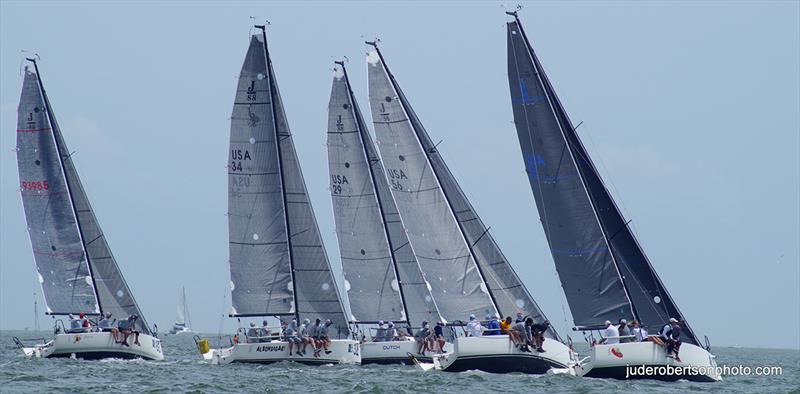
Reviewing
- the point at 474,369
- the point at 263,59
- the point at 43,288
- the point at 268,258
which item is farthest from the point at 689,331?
the point at 43,288

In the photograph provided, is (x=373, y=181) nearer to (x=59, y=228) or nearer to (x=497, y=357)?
(x=59, y=228)

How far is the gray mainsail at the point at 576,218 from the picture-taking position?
3744 cm

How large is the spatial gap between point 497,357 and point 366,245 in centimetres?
1249

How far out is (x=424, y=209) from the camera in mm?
44625

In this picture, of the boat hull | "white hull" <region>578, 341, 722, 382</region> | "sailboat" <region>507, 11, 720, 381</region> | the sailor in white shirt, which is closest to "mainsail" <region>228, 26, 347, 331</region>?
"sailboat" <region>507, 11, 720, 381</region>

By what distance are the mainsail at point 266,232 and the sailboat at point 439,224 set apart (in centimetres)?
337

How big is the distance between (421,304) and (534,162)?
1000 centimetres

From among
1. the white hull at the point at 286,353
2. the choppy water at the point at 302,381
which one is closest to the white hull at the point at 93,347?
the choppy water at the point at 302,381

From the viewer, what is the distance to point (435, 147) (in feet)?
151

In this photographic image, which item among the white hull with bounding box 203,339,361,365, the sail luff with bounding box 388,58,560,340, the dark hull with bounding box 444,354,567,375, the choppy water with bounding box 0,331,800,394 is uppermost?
the sail luff with bounding box 388,58,560,340

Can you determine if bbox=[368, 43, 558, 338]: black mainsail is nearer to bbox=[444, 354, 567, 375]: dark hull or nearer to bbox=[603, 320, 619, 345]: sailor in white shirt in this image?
bbox=[444, 354, 567, 375]: dark hull

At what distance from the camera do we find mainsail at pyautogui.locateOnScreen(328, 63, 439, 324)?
46.9 metres

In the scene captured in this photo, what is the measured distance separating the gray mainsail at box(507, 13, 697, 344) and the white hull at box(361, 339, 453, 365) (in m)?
6.92

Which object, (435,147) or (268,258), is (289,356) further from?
(435,147)
